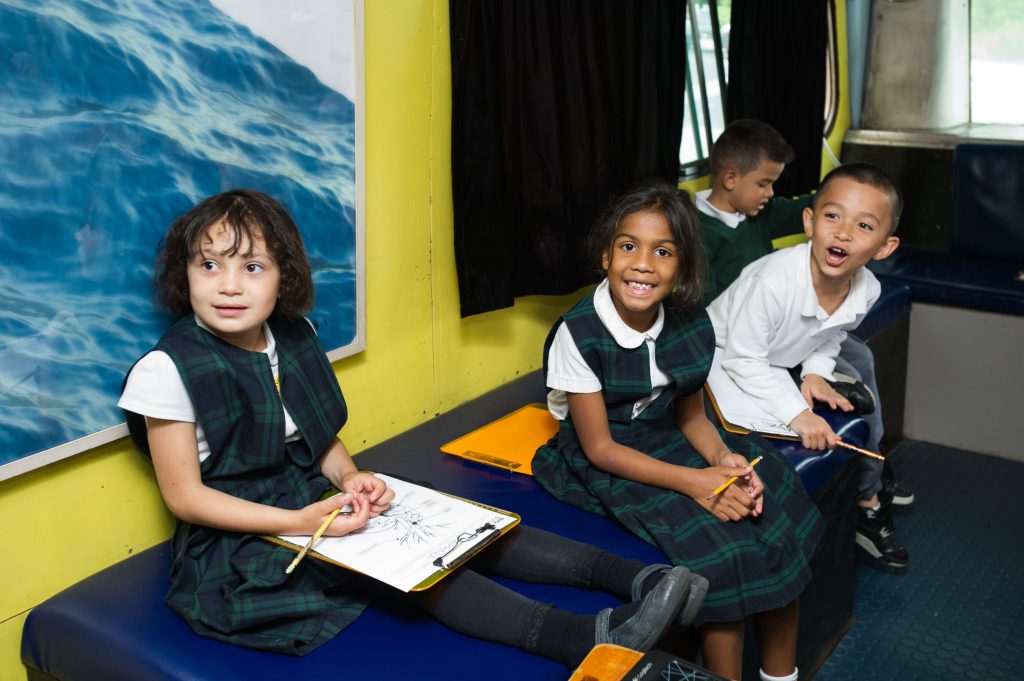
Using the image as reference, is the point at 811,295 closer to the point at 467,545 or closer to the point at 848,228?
the point at 848,228

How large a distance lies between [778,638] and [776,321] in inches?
32.0

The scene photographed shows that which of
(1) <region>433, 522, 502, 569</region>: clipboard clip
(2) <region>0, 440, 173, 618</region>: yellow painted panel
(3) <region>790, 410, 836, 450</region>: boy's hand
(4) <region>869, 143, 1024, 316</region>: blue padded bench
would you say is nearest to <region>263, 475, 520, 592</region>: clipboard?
(1) <region>433, 522, 502, 569</region>: clipboard clip

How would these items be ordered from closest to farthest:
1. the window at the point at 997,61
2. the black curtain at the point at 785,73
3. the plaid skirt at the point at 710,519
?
1. the plaid skirt at the point at 710,519
2. the black curtain at the point at 785,73
3. the window at the point at 997,61

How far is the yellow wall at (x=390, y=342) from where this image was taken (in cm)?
171

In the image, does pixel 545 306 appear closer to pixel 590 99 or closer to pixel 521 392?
pixel 521 392

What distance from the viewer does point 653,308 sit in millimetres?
2068

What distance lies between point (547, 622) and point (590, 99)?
151cm

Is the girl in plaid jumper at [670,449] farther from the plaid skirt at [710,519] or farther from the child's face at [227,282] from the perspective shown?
the child's face at [227,282]

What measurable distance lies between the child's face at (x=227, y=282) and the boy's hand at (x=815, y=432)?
1274 mm

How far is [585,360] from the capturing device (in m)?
2.00

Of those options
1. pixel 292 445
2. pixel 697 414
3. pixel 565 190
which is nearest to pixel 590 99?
pixel 565 190

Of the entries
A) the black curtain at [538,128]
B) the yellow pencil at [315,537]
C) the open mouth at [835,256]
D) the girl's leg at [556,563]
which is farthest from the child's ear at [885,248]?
the yellow pencil at [315,537]

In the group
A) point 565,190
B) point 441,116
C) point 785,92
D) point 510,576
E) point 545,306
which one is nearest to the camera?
point 510,576

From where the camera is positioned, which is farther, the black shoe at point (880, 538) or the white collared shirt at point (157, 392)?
the black shoe at point (880, 538)
